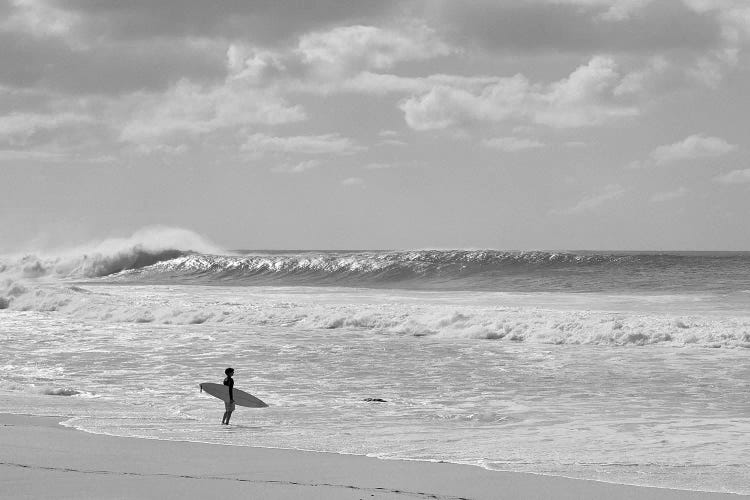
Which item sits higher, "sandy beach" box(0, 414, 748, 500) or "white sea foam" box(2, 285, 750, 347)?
"white sea foam" box(2, 285, 750, 347)

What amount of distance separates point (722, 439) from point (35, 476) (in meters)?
6.72

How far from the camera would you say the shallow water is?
8859 mm

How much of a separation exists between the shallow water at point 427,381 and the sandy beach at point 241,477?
1.55 ft

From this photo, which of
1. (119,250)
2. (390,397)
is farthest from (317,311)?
(119,250)

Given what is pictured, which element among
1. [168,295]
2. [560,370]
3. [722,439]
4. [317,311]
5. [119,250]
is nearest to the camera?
[722,439]

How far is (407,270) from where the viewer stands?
52.4m

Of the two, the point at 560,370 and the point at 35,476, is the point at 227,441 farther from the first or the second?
the point at 560,370

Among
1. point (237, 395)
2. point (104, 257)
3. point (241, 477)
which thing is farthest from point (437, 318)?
point (104, 257)

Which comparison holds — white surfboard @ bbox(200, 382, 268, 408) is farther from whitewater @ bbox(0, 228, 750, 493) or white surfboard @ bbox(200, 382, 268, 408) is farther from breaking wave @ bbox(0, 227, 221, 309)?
breaking wave @ bbox(0, 227, 221, 309)

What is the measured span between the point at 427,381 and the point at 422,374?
813mm

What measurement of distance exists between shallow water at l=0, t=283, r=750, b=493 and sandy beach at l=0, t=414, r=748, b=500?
0.47m

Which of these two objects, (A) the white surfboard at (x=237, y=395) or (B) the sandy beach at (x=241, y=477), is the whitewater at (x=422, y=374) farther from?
(B) the sandy beach at (x=241, y=477)

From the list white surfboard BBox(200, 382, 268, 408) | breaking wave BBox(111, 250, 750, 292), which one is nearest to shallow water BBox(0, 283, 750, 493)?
white surfboard BBox(200, 382, 268, 408)

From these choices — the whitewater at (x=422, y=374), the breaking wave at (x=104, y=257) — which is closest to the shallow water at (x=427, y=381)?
the whitewater at (x=422, y=374)
